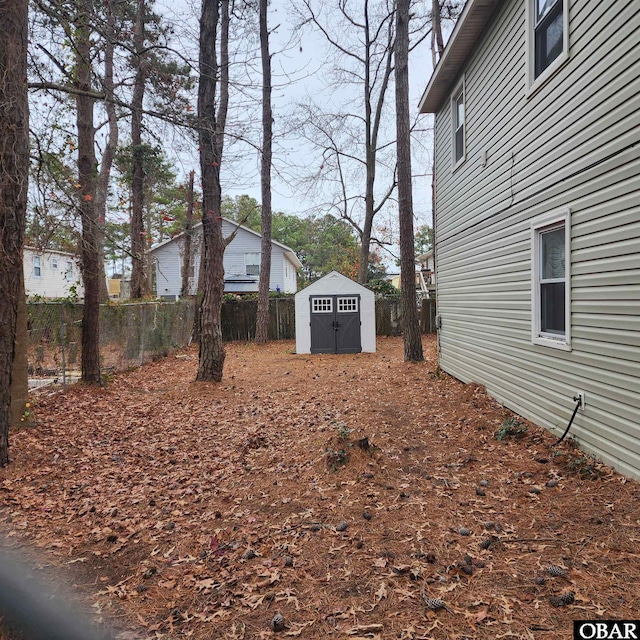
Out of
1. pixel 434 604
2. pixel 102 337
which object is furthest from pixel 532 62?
pixel 102 337

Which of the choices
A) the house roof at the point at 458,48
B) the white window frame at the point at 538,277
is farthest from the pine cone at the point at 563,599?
the house roof at the point at 458,48

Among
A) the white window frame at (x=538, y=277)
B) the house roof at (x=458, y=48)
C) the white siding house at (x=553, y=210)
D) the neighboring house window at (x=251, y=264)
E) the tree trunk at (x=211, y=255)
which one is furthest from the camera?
the neighboring house window at (x=251, y=264)

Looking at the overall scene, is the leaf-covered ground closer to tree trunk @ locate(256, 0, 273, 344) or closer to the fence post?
the fence post

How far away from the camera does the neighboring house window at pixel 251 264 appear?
1137 inches

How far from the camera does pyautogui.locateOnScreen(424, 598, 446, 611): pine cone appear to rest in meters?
2.30

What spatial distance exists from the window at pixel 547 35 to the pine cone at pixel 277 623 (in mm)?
Answer: 5339

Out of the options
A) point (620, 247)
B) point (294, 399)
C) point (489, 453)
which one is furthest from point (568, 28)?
point (294, 399)

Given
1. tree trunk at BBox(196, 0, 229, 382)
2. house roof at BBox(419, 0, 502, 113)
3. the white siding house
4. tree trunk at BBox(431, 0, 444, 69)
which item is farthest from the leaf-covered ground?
tree trunk at BBox(431, 0, 444, 69)

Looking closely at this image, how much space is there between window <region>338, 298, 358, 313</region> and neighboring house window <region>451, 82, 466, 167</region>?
616 cm

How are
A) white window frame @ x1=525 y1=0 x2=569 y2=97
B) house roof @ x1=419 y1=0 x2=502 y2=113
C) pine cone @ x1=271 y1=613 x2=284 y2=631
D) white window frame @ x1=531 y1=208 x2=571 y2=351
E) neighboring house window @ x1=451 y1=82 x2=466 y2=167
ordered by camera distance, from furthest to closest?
neighboring house window @ x1=451 y1=82 x2=466 y2=167, house roof @ x1=419 y1=0 x2=502 y2=113, white window frame @ x1=525 y1=0 x2=569 y2=97, white window frame @ x1=531 y1=208 x2=571 y2=351, pine cone @ x1=271 y1=613 x2=284 y2=631

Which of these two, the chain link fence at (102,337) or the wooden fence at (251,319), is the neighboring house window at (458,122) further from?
the wooden fence at (251,319)

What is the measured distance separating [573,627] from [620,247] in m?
2.87

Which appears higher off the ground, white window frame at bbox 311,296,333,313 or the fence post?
white window frame at bbox 311,296,333,313

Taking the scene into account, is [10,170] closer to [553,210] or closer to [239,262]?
[553,210]
